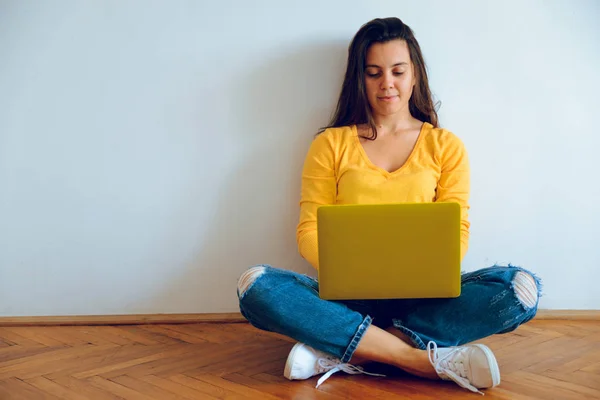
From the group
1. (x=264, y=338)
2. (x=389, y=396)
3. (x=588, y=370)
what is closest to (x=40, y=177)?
(x=264, y=338)

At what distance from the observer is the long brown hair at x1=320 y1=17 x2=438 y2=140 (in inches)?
73.7

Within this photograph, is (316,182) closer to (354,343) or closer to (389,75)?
(389,75)

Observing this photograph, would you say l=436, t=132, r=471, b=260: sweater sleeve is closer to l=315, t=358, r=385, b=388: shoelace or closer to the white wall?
the white wall

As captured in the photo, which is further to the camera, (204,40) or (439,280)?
(204,40)

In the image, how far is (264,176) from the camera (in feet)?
6.69

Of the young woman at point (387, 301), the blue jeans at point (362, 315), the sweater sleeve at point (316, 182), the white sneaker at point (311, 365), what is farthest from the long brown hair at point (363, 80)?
the white sneaker at point (311, 365)

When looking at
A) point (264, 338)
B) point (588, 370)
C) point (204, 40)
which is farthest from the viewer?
point (204, 40)

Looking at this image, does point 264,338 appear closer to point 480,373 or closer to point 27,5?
point 480,373

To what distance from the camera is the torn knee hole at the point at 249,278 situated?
155cm

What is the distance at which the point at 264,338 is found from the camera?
73.5 inches

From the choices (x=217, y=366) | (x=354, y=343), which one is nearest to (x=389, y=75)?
(x=354, y=343)

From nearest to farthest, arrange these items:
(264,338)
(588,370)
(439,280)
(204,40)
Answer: (439,280) < (588,370) < (264,338) < (204,40)

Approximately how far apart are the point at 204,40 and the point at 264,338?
0.89 metres

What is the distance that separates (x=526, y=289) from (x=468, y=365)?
0.74 ft
